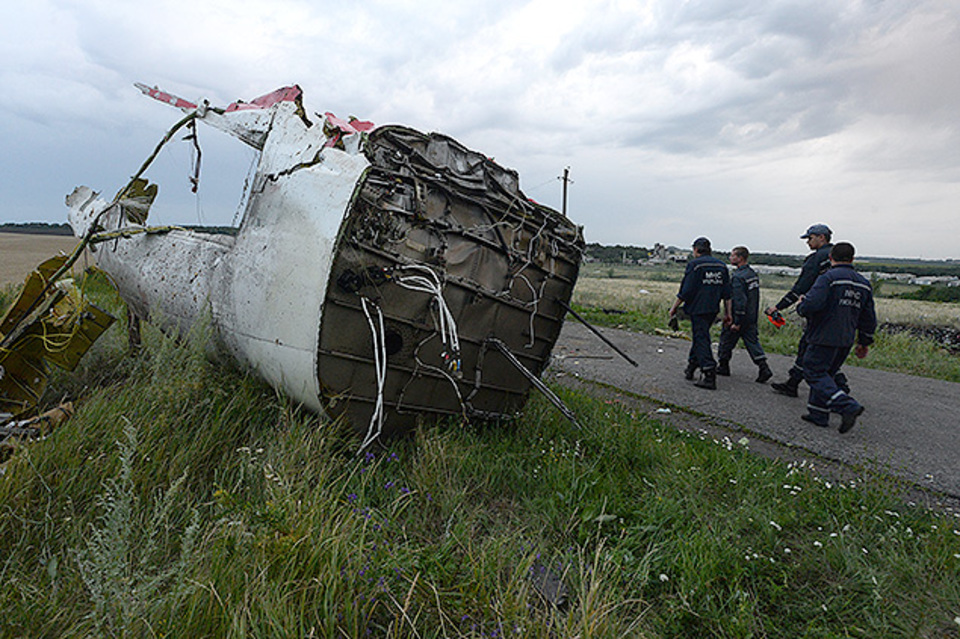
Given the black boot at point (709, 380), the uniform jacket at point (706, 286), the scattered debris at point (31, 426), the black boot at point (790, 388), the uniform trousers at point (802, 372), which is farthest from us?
the black boot at point (709, 380)

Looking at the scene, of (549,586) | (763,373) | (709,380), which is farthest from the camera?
(763,373)

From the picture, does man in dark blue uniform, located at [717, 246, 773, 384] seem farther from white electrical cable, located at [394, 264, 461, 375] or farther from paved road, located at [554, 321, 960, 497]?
white electrical cable, located at [394, 264, 461, 375]

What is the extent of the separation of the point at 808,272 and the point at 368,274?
18.9 ft

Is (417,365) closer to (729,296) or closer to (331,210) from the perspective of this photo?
(331,210)

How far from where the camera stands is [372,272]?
11.0 ft

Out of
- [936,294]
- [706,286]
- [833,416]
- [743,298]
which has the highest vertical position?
[706,286]

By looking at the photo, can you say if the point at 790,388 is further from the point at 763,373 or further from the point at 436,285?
the point at 436,285

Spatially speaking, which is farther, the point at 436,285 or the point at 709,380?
the point at 709,380

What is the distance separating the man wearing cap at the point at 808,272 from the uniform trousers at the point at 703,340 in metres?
0.72

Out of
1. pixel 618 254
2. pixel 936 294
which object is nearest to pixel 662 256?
pixel 618 254

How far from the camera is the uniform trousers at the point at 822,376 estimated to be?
5.36 meters

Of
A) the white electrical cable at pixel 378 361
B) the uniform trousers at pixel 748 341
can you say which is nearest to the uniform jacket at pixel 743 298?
the uniform trousers at pixel 748 341

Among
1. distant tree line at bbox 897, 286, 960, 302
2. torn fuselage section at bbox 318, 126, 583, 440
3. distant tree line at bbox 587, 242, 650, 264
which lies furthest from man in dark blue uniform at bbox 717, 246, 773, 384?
distant tree line at bbox 587, 242, 650, 264

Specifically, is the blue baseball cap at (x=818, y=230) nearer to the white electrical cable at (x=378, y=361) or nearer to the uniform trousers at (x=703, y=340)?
the uniform trousers at (x=703, y=340)
